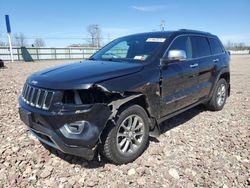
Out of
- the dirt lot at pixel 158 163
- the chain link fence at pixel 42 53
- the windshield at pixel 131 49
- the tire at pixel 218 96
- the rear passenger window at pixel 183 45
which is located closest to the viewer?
the dirt lot at pixel 158 163

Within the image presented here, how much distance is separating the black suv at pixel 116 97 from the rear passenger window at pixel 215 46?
111 cm

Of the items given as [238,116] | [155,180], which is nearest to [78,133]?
[155,180]

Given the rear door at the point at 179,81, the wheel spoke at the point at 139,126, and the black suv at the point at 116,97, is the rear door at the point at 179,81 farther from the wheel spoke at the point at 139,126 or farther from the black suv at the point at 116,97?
the wheel spoke at the point at 139,126

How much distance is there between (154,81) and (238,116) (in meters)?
3.01

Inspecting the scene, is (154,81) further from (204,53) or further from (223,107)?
(223,107)

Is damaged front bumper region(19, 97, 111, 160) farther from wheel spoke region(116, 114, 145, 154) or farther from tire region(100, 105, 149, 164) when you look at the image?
wheel spoke region(116, 114, 145, 154)

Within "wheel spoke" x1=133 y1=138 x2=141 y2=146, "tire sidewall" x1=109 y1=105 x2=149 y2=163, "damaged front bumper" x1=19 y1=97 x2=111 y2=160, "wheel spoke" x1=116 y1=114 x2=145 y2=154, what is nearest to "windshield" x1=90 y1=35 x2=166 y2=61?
"tire sidewall" x1=109 y1=105 x2=149 y2=163

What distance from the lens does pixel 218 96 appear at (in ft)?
19.9

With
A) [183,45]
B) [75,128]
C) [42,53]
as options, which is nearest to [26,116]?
[75,128]

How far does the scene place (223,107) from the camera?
6.45 meters

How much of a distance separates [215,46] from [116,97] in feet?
12.5

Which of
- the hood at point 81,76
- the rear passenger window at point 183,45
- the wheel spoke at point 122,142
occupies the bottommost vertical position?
the wheel spoke at point 122,142

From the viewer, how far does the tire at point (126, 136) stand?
3232 mm

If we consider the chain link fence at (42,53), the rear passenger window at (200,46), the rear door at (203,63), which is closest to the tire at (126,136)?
the rear door at (203,63)
